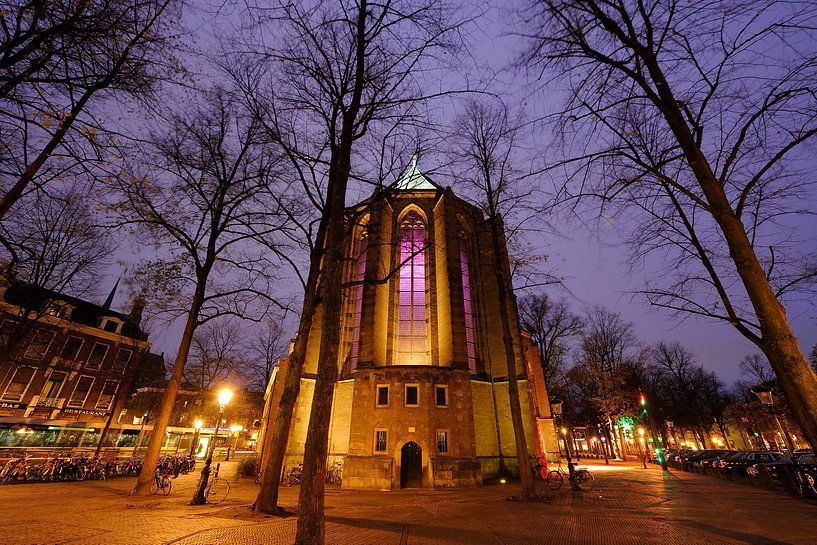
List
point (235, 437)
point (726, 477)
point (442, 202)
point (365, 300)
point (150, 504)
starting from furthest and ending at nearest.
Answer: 1. point (235, 437)
2. point (442, 202)
3. point (365, 300)
4. point (726, 477)
5. point (150, 504)

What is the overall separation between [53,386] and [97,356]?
12.5 feet

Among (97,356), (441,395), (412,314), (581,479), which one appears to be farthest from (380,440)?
(97,356)

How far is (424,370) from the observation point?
18094mm

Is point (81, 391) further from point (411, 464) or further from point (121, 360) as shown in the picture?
point (411, 464)

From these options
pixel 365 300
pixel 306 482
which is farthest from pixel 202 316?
pixel 306 482

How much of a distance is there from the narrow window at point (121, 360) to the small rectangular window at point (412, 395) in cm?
3238

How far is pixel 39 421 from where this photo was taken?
22500 mm

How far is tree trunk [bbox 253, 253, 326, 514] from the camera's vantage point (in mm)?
8547

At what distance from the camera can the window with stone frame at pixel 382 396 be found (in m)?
17.7

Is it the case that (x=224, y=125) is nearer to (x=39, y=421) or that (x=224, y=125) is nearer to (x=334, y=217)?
(x=334, y=217)

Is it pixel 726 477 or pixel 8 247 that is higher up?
pixel 8 247

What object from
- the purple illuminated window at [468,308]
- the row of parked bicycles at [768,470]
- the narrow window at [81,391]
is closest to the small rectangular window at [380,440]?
the purple illuminated window at [468,308]

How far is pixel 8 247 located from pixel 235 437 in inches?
2806

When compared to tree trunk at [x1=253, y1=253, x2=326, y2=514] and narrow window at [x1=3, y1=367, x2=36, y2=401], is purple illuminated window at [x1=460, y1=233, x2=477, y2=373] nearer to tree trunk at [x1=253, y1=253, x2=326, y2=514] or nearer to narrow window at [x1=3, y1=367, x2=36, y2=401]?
tree trunk at [x1=253, y1=253, x2=326, y2=514]
